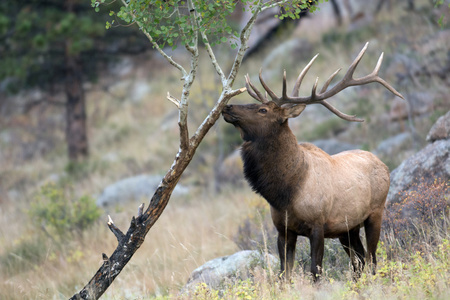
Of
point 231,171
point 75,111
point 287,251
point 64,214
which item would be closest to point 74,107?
point 75,111

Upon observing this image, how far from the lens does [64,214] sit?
10.7 meters

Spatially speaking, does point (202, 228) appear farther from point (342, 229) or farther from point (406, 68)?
point (406, 68)

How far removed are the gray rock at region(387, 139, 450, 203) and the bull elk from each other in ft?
4.09

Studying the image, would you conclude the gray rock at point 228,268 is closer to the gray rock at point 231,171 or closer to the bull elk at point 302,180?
the bull elk at point 302,180

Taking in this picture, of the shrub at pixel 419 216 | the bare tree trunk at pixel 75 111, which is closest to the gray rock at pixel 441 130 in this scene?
the shrub at pixel 419 216

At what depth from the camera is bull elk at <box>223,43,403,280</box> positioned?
561 centimetres

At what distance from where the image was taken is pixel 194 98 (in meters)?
15.4

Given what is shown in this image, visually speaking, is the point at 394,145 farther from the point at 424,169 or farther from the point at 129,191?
the point at 129,191

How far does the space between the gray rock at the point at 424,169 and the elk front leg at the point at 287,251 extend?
83.1 inches

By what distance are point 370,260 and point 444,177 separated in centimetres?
161

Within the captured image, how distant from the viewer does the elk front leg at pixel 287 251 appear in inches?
225

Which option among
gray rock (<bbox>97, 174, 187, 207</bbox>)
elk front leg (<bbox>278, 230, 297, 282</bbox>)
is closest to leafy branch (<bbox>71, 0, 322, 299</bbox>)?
elk front leg (<bbox>278, 230, 297, 282</bbox>)

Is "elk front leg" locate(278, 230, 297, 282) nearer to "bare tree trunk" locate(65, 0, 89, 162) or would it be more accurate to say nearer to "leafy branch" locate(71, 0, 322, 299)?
"leafy branch" locate(71, 0, 322, 299)

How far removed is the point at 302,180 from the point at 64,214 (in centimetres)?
624
